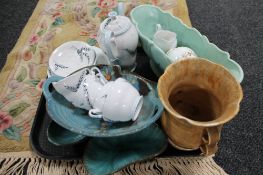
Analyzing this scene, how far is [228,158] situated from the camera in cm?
69

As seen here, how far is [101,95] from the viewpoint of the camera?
18.4 inches

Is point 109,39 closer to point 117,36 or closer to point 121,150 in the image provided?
point 117,36

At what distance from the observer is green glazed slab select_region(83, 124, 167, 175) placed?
0.50m

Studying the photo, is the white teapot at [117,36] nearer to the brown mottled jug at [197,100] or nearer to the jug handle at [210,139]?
the brown mottled jug at [197,100]

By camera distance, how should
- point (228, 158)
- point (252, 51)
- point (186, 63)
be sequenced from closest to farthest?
point (186, 63), point (228, 158), point (252, 51)

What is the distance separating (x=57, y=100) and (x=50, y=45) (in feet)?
1.20

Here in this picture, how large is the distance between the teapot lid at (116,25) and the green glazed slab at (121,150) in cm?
20

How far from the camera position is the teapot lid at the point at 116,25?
1.80ft

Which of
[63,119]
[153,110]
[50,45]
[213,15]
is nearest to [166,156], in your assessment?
[153,110]

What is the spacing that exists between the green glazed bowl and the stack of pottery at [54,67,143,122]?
139mm

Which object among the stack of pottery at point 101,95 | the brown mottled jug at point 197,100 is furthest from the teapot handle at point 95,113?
the brown mottled jug at point 197,100

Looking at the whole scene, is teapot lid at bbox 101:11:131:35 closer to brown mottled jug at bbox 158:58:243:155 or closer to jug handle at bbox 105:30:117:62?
jug handle at bbox 105:30:117:62

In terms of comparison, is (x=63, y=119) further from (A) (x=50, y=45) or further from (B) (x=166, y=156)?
(A) (x=50, y=45)

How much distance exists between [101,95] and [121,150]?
12 cm
